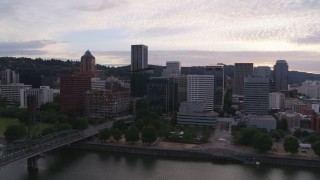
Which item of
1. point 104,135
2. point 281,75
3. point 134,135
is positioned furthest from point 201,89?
point 281,75

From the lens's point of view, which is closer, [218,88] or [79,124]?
[79,124]

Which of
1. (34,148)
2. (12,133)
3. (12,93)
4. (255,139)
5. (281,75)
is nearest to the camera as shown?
(34,148)

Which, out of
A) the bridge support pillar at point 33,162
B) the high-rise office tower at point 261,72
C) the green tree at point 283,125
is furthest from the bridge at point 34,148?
the high-rise office tower at point 261,72

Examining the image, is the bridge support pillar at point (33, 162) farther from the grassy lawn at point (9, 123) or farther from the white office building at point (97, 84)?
the white office building at point (97, 84)

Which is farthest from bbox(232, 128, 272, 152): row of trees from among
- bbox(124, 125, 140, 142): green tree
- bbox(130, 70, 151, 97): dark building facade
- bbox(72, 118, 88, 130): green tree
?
bbox(130, 70, 151, 97): dark building facade

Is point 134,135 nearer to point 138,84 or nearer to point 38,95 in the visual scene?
point 138,84

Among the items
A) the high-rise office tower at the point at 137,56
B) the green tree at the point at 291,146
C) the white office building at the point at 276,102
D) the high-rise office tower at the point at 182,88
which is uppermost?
the high-rise office tower at the point at 137,56

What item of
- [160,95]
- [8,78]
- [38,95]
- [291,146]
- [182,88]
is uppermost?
[8,78]
